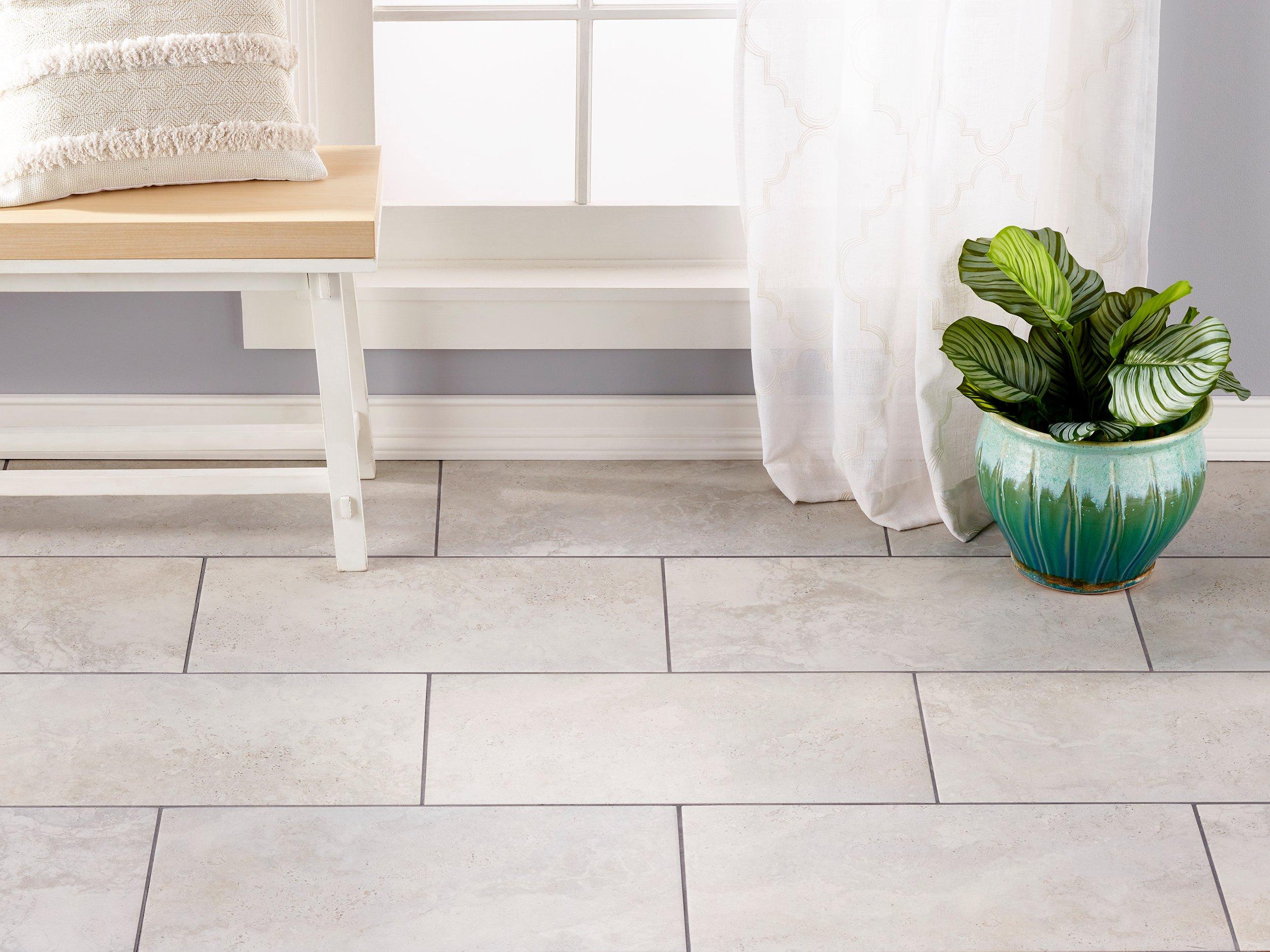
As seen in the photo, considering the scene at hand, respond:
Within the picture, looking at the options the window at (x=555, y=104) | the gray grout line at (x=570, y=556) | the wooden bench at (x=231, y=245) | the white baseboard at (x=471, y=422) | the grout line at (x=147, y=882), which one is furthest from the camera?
the white baseboard at (x=471, y=422)

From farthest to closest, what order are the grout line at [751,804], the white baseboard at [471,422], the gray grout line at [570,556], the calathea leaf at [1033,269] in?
the white baseboard at [471,422] < the gray grout line at [570,556] < the calathea leaf at [1033,269] < the grout line at [751,804]

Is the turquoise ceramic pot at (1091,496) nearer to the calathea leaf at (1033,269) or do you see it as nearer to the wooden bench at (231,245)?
the calathea leaf at (1033,269)

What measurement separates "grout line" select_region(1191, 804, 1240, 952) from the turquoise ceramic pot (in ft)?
1.42

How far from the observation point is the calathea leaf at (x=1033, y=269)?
1729 millimetres

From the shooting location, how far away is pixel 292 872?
4.61 feet

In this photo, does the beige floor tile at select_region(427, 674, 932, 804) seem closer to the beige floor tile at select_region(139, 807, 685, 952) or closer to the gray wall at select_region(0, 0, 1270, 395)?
the beige floor tile at select_region(139, 807, 685, 952)

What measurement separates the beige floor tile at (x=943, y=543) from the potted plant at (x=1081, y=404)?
0.46 ft

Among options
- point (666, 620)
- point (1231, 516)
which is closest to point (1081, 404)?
point (1231, 516)

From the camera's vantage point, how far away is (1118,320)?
1782 millimetres

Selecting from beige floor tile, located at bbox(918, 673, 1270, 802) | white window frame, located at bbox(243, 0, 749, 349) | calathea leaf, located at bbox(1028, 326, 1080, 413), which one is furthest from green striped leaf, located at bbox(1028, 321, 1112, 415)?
white window frame, located at bbox(243, 0, 749, 349)

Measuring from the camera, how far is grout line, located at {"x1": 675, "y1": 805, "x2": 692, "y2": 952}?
4.39 feet

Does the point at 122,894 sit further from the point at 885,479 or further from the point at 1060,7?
the point at 1060,7

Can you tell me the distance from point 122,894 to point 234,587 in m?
0.61

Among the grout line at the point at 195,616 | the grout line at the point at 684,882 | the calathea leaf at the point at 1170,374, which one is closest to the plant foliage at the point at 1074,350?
the calathea leaf at the point at 1170,374
